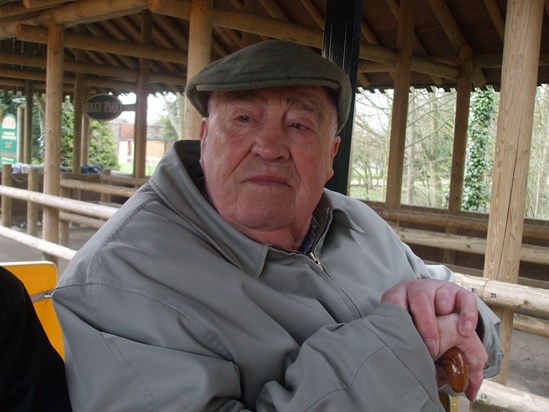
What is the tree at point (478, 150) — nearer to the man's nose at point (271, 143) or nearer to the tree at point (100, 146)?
the tree at point (100, 146)

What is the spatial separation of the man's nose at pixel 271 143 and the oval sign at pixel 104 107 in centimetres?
812

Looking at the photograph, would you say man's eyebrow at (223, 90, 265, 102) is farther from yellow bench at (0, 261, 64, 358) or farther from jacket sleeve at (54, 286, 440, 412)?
yellow bench at (0, 261, 64, 358)

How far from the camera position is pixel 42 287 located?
227cm

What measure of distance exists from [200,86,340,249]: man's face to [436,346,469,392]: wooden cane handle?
1.52 ft

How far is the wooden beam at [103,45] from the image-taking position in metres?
5.94

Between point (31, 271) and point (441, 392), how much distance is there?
165 centimetres

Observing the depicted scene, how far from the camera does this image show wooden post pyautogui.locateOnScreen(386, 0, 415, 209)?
21.7ft

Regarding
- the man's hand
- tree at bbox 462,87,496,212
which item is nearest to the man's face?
the man's hand

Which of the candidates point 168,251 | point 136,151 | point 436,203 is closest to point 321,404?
point 168,251

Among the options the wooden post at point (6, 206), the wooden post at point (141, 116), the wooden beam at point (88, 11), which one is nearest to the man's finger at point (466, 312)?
the wooden beam at point (88, 11)

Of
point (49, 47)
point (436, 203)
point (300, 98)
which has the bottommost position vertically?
point (436, 203)

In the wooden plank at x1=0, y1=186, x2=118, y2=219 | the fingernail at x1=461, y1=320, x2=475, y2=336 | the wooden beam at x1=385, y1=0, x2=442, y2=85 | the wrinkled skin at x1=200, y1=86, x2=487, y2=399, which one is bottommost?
the wooden plank at x1=0, y1=186, x2=118, y2=219

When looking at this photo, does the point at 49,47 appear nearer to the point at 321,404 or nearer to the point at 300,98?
the point at 300,98

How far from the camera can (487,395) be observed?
2.55 meters
